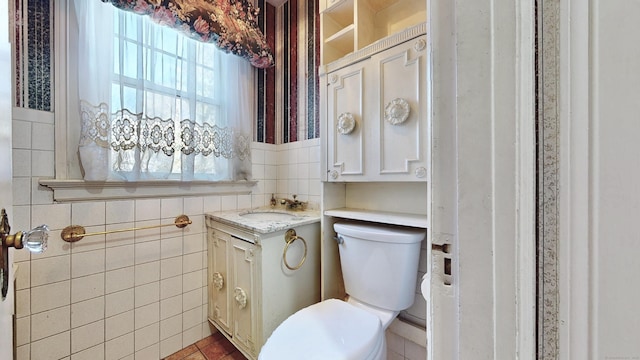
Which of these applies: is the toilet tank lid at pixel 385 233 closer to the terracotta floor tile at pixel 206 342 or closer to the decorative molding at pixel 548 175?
the decorative molding at pixel 548 175

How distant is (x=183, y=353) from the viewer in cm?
146

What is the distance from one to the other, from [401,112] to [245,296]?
1.21 meters

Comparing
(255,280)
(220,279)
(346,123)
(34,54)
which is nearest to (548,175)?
(346,123)

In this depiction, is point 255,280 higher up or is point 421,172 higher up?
point 421,172

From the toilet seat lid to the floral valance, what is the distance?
1.61 meters

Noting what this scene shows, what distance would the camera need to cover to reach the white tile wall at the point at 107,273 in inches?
41.5

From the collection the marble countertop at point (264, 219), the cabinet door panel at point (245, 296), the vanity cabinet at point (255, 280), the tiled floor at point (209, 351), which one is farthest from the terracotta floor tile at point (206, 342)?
the marble countertop at point (264, 219)

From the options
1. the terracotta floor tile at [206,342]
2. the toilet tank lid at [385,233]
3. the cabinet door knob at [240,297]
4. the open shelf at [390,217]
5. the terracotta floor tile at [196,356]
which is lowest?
the terracotta floor tile at [196,356]

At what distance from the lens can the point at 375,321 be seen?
1.01 m

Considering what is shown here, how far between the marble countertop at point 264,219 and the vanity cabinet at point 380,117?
30 cm

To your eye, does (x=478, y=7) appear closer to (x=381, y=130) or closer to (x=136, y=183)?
(x=381, y=130)

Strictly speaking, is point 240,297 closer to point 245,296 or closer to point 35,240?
point 245,296

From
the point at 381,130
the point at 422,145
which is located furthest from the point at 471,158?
the point at 381,130
